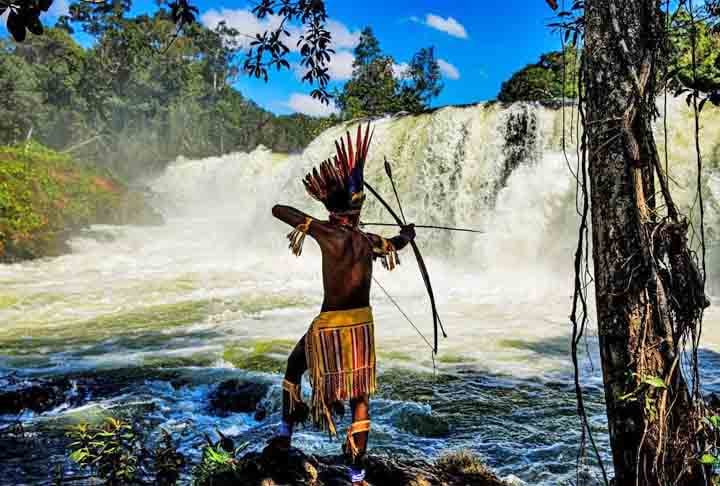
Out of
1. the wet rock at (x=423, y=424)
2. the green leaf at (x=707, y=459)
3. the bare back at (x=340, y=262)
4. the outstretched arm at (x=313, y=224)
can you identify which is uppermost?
the outstretched arm at (x=313, y=224)

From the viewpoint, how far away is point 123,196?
24.3m

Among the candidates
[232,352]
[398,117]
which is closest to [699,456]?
[232,352]

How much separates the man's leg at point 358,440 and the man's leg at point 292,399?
0.27 metres

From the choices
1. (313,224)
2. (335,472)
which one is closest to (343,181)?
(313,224)

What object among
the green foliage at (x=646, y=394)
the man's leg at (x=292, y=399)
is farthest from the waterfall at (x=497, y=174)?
the green foliage at (x=646, y=394)

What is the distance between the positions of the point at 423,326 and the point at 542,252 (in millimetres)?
5907

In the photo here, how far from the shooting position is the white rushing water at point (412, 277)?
7.70 meters

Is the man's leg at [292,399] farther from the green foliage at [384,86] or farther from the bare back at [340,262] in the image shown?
the green foliage at [384,86]

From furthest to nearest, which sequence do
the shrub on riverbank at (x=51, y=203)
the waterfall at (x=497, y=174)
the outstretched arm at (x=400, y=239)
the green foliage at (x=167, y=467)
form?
1. the shrub on riverbank at (x=51, y=203)
2. the waterfall at (x=497, y=174)
3. the green foliage at (x=167, y=467)
4. the outstretched arm at (x=400, y=239)

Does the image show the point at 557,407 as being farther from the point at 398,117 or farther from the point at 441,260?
the point at 398,117

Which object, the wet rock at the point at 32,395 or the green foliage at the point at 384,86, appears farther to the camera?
the green foliage at the point at 384,86

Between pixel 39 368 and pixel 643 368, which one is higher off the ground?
pixel 643 368

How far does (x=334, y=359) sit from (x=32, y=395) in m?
3.84

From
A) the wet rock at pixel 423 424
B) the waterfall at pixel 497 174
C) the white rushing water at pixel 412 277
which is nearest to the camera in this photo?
the wet rock at pixel 423 424
